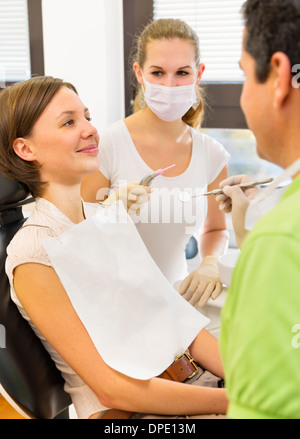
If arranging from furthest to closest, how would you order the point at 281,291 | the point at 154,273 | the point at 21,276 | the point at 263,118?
the point at 154,273, the point at 21,276, the point at 263,118, the point at 281,291

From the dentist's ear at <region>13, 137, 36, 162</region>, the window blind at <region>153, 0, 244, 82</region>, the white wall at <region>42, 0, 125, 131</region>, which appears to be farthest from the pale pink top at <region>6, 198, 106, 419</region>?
the window blind at <region>153, 0, 244, 82</region>

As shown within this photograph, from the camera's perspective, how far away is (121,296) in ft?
3.83

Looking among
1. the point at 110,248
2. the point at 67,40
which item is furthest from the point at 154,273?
the point at 67,40

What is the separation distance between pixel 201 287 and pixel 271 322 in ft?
2.84

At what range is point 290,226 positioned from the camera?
1.76 feet

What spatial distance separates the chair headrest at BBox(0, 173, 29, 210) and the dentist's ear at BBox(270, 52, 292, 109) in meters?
0.84

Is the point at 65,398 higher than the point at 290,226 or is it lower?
lower

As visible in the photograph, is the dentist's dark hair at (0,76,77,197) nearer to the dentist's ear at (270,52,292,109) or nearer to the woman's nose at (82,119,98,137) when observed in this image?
the woman's nose at (82,119,98,137)

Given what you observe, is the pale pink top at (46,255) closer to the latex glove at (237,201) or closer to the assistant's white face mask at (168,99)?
the latex glove at (237,201)

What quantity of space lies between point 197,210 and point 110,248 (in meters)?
0.63

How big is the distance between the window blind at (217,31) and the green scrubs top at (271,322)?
2.11 m

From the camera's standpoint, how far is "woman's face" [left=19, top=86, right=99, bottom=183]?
1.26 meters

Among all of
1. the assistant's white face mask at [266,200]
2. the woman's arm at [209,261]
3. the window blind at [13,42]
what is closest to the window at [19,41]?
the window blind at [13,42]

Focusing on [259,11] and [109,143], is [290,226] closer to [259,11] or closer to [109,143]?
[259,11]
